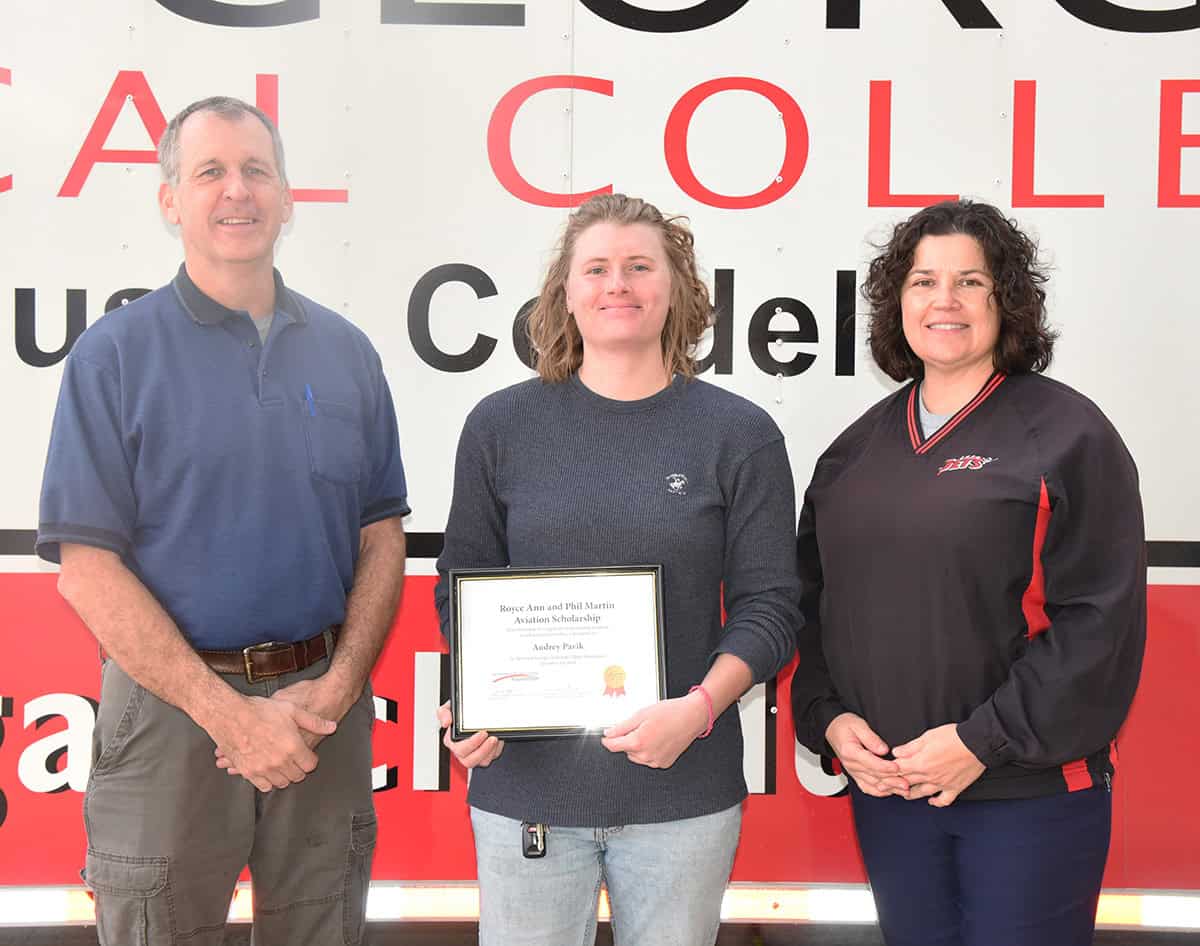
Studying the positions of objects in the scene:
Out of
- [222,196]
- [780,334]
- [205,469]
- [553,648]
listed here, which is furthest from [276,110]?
[553,648]

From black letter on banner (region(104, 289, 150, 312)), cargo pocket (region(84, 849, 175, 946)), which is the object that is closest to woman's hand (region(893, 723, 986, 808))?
cargo pocket (region(84, 849, 175, 946))

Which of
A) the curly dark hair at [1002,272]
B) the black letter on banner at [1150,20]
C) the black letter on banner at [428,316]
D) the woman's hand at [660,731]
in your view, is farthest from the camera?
the black letter on banner at [428,316]

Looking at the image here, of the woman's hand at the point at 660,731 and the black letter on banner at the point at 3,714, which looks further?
the black letter on banner at the point at 3,714

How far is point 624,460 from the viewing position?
1.94 metres

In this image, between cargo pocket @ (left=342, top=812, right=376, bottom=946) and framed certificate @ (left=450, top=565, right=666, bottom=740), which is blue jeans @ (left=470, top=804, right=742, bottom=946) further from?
cargo pocket @ (left=342, top=812, right=376, bottom=946)

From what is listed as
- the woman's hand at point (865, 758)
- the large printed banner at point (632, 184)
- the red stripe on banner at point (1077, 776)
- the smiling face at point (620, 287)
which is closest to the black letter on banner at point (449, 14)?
the large printed banner at point (632, 184)

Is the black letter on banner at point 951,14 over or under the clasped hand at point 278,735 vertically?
over

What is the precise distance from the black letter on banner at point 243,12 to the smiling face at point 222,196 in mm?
816

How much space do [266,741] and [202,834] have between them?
0.79ft

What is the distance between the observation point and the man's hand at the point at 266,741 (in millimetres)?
1967

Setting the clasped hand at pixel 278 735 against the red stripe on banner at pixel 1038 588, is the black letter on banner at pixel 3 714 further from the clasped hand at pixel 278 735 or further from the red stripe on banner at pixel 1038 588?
the red stripe on banner at pixel 1038 588

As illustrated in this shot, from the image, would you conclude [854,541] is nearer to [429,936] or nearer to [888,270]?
[888,270]

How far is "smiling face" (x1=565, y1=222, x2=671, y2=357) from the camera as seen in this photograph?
1.97m

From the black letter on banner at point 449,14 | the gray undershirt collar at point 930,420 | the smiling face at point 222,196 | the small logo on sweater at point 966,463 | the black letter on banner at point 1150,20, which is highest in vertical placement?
the black letter on banner at point 449,14
